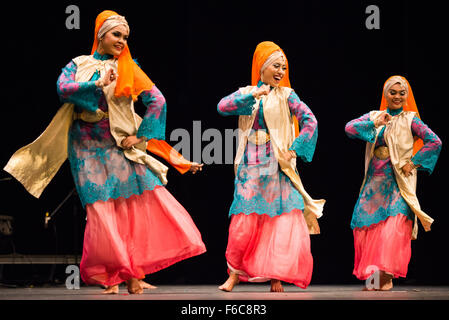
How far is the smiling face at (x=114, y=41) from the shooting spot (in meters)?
4.83

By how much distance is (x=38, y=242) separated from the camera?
7.17m

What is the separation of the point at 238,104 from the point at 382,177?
57.8 inches

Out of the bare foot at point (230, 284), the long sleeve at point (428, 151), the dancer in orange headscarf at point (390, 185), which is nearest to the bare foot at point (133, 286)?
the bare foot at point (230, 284)

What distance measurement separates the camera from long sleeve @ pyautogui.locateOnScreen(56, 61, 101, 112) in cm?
457

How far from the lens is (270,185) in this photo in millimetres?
5332

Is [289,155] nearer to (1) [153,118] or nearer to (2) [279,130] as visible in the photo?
(2) [279,130]

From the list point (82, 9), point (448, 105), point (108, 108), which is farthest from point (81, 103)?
point (448, 105)

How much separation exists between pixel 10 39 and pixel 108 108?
248 cm

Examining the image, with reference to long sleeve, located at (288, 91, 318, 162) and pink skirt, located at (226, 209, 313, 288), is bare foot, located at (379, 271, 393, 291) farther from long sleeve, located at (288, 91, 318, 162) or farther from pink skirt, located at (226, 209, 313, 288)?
long sleeve, located at (288, 91, 318, 162)

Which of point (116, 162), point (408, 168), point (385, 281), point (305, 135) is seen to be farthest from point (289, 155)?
point (385, 281)

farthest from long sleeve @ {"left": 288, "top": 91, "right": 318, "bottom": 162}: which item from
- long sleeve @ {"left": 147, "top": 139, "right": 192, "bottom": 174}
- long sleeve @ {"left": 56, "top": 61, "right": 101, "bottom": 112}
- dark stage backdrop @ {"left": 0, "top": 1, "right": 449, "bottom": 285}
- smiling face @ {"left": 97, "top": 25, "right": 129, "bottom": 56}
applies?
dark stage backdrop @ {"left": 0, "top": 1, "right": 449, "bottom": 285}

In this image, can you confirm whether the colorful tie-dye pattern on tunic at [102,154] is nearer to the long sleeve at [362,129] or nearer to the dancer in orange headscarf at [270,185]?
the dancer in orange headscarf at [270,185]

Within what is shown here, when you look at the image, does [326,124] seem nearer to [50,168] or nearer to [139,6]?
[139,6]
